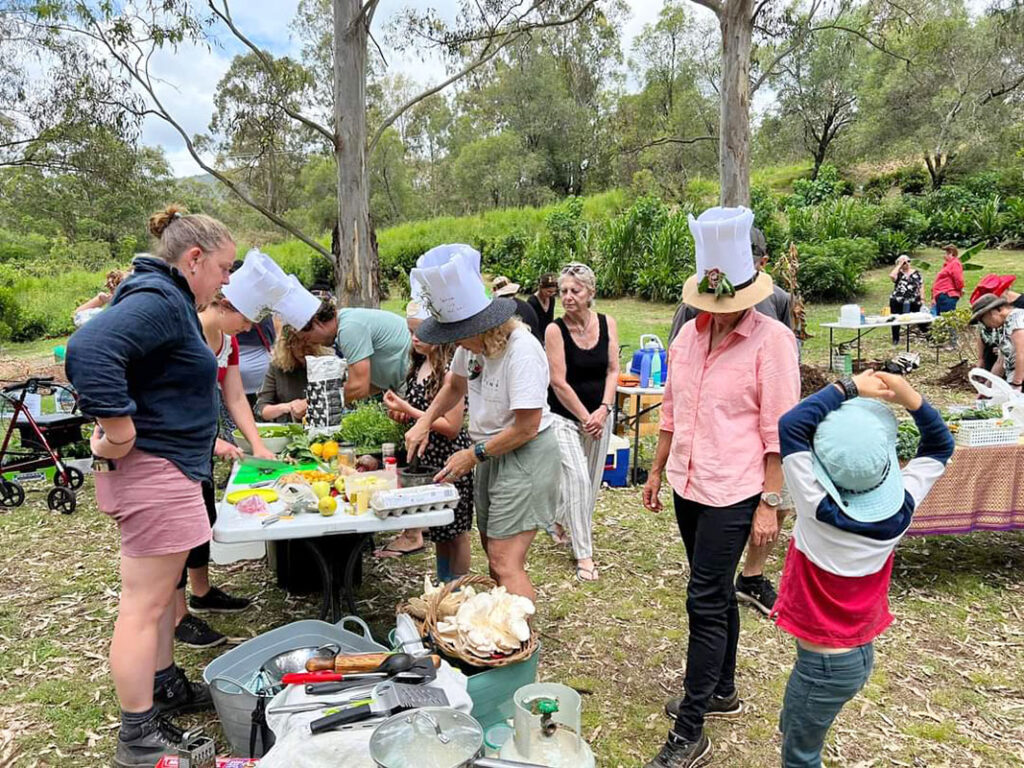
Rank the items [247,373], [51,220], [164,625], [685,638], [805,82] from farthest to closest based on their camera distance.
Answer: [805,82] < [51,220] < [247,373] < [685,638] < [164,625]

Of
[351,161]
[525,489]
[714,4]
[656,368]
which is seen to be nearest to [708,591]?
[525,489]

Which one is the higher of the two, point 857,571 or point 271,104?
point 271,104

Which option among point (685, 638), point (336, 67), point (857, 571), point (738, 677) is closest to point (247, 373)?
point (685, 638)

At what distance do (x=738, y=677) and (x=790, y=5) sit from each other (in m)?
10.2

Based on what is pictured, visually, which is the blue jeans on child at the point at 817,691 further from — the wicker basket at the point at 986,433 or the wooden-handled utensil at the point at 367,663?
the wicker basket at the point at 986,433

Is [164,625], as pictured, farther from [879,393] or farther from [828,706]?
[879,393]

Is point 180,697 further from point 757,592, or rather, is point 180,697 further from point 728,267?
point 757,592

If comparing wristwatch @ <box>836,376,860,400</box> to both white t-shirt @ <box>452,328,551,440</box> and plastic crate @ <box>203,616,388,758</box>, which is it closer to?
white t-shirt @ <box>452,328,551,440</box>

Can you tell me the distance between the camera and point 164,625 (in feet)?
8.38

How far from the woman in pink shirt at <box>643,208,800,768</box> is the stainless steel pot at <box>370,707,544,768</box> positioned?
0.93 meters

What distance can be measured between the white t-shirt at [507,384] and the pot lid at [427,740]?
104cm

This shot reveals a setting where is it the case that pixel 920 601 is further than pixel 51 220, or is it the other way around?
pixel 51 220

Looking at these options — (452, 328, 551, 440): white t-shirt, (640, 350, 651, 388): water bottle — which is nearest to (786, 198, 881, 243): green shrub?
(640, 350, 651, 388): water bottle

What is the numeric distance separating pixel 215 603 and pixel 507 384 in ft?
Answer: 7.19
